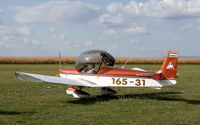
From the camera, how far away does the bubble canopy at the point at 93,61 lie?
12.5 m

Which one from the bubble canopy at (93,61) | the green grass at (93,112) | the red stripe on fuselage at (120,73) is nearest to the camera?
the green grass at (93,112)

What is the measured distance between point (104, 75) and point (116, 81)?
543 mm

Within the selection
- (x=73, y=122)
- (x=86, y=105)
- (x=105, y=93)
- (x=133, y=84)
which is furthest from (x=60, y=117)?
(x=105, y=93)

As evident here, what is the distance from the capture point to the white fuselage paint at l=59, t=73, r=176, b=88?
1166 cm

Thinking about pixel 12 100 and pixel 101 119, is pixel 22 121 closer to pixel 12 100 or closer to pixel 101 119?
pixel 101 119

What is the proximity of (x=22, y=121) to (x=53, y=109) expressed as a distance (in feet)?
6.68

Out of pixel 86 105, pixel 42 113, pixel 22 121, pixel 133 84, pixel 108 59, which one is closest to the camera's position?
pixel 22 121

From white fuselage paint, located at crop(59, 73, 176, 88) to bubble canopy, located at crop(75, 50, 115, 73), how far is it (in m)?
0.30

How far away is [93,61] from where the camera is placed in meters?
12.6

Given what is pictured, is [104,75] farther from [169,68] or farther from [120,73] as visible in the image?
[169,68]

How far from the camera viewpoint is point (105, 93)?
13.3 meters

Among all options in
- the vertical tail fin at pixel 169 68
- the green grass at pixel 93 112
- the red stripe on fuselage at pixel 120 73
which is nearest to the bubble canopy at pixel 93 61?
the red stripe on fuselage at pixel 120 73

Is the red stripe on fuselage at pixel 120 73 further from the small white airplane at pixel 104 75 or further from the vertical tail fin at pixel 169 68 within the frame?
the vertical tail fin at pixel 169 68

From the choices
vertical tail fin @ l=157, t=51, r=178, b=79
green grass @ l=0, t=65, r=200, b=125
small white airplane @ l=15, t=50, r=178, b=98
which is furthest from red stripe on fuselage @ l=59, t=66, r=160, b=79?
green grass @ l=0, t=65, r=200, b=125
